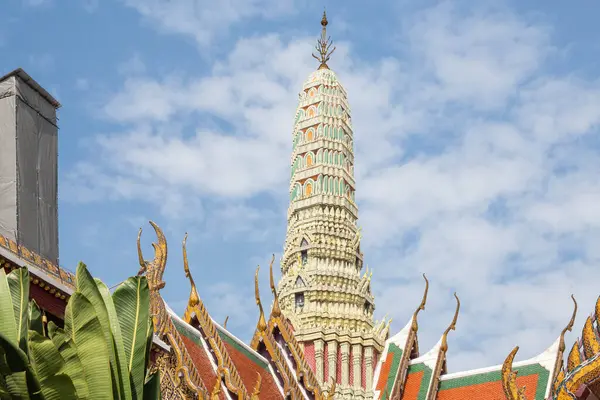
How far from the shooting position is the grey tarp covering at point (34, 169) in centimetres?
1532

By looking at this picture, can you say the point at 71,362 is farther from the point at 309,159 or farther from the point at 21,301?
the point at 309,159

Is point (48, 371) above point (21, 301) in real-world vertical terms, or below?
below

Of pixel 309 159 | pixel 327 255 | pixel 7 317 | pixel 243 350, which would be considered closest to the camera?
pixel 7 317

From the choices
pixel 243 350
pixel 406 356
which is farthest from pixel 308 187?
pixel 243 350

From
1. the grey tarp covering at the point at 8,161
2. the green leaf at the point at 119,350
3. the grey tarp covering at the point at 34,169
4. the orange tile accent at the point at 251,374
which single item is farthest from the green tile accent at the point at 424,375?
the green leaf at the point at 119,350

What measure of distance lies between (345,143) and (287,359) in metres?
8.14

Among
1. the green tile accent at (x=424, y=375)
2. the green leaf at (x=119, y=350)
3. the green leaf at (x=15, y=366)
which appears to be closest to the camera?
the green leaf at (x=15, y=366)

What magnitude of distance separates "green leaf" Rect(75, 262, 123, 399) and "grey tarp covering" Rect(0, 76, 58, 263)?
5796 millimetres

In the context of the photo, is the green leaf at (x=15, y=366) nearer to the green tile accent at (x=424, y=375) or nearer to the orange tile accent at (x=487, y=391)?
the orange tile accent at (x=487, y=391)

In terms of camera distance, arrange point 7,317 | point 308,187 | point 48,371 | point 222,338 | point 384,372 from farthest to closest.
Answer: point 308,187 → point 384,372 → point 222,338 → point 7,317 → point 48,371

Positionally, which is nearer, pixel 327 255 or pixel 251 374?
pixel 251 374

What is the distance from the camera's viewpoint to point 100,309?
922 centimetres

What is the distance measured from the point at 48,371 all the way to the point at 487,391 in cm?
1747

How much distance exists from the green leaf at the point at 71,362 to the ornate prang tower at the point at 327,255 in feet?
55.8
